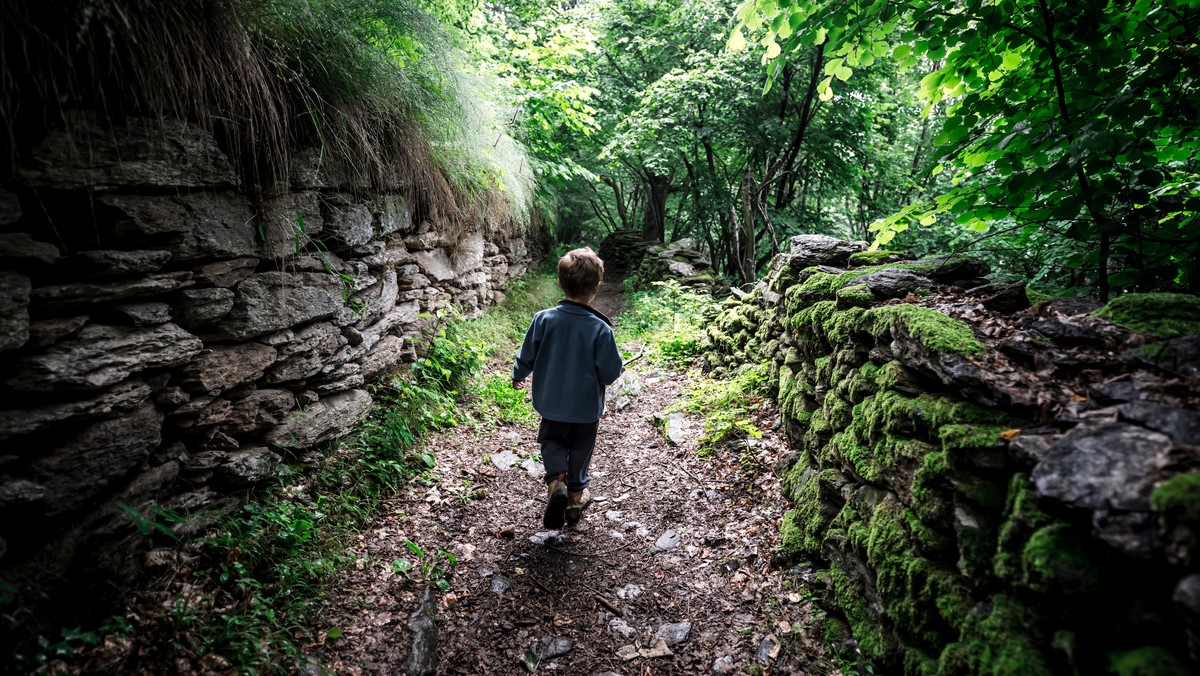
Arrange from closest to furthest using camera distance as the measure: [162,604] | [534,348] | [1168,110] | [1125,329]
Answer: [1125,329], [162,604], [1168,110], [534,348]

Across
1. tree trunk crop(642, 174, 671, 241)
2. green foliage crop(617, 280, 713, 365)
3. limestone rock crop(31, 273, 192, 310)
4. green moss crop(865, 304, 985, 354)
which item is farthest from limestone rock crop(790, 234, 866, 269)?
tree trunk crop(642, 174, 671, 241)

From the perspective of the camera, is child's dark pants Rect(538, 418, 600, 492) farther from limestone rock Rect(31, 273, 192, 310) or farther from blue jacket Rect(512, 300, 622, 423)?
limestone rock Rect(31, 273, 192, 310)

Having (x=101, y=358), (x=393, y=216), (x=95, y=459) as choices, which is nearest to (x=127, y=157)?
(x=101, y=358)

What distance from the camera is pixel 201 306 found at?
2859 mm

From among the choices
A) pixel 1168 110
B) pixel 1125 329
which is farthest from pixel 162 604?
pixel 1168 110

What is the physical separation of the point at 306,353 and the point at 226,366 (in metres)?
0.63

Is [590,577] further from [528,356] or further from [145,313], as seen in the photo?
[145,313]

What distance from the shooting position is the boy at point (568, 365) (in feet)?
12.0

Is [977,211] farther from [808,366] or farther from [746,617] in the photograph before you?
[746,617]

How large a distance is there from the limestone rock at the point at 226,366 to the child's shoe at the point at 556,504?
2.15 m

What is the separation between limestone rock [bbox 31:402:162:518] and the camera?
2.18 m

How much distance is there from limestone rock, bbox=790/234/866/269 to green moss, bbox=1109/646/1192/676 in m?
4.17

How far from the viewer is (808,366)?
434 centimetres

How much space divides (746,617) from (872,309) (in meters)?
2.11
